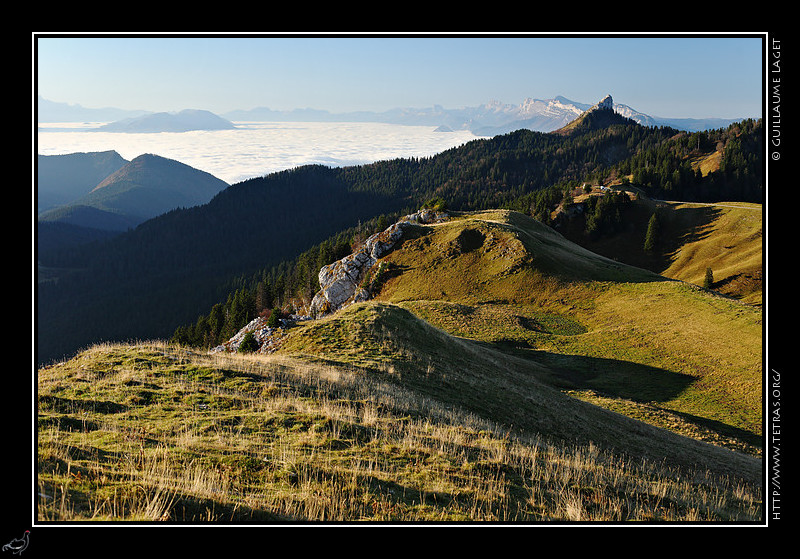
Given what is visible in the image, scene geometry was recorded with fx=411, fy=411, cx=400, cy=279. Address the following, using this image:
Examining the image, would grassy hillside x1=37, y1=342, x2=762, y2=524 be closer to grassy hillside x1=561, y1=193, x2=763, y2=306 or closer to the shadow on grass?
the shadow on grass

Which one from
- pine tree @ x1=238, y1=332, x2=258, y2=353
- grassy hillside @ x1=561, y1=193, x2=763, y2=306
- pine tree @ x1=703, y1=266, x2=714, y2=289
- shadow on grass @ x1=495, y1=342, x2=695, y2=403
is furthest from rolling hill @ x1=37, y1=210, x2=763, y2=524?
grassy hillside @ x1=561, y1=193, x2=763, y2=306

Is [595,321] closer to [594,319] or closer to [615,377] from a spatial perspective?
[594,319]

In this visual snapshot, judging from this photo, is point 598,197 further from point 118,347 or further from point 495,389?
point 118,347

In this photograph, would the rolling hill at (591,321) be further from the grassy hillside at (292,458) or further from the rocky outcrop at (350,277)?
the grassy hillside at (292,458)

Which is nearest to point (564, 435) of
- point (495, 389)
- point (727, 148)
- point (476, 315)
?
point (495, 389)

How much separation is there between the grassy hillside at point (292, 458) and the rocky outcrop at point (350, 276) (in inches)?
2011

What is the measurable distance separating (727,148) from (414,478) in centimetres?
21782

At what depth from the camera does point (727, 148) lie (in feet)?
556

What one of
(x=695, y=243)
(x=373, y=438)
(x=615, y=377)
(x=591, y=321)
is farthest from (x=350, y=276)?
→ (x=695, y=243)
